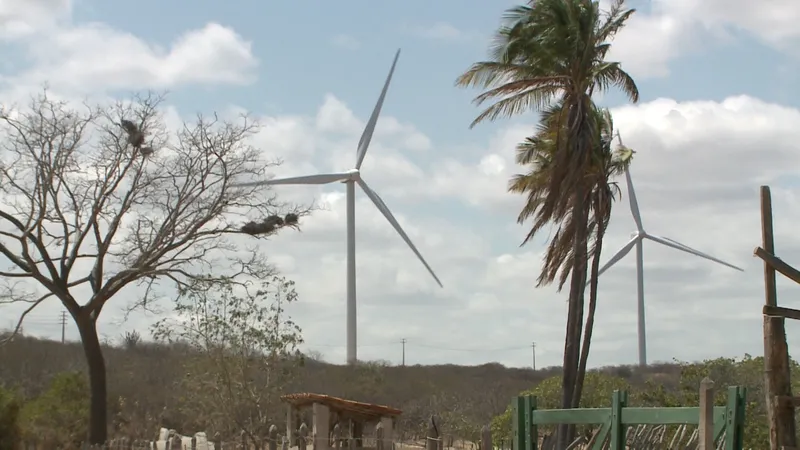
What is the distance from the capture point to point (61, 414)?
3020 cm

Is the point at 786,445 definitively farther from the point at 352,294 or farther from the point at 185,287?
the point at 352,294

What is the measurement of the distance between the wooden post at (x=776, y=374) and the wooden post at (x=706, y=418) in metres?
3.03

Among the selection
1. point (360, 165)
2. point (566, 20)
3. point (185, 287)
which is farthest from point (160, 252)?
point (360, 165)

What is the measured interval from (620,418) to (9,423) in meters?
18.8

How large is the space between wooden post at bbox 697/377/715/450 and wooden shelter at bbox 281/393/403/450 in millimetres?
15526

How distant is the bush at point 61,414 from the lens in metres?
28.3

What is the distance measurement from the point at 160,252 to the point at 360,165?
1857 cm

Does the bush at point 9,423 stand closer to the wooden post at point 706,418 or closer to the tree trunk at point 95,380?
the tree trunk at point 95,380

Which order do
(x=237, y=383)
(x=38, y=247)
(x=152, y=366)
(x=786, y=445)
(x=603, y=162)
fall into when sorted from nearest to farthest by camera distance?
(x=786, y=445) < (x=38, y=247) < (x=603, y=162) < (x=237, y=383) < (x=152, y=366)

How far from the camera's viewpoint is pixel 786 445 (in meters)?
12.8

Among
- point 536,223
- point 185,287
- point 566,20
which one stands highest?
point 566,20

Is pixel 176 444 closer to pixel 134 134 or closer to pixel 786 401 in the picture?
pixel 134 134

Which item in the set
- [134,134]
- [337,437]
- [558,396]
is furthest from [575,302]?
[134,134]

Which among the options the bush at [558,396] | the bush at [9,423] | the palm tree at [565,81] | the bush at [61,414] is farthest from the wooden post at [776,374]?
the bush at [61,414]
